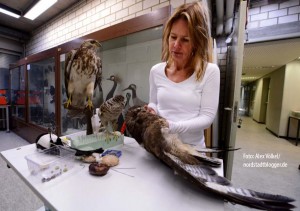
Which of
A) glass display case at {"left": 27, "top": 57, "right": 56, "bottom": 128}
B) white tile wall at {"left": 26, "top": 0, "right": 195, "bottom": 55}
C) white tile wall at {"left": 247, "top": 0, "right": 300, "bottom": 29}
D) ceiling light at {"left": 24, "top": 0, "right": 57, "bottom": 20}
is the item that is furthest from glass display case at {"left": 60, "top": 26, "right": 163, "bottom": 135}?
white tile wall at {"left": 247, "top": 0, "right": 300, "bottom": 29}

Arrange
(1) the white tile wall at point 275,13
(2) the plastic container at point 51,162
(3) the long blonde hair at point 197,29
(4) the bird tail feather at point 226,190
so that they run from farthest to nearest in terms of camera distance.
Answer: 1. (1) the white tile wall at point 275,13
2. (3) the long blonde hair at point 197,29
3. (2) the plastic container at point 51,162
4. (4) the bird tail feather at point 226,190

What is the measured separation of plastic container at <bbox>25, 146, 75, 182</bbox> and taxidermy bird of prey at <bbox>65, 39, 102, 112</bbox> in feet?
0.93

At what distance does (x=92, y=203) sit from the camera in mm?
492

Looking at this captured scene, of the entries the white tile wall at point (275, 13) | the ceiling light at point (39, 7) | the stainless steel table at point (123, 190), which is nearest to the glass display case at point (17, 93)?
the ceiling light at point (39, 7)

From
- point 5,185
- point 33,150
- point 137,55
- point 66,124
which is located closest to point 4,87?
point 66,124

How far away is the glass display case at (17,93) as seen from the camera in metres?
4.28

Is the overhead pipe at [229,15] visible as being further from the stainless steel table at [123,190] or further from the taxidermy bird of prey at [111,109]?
the stainless steel table at [123,190]

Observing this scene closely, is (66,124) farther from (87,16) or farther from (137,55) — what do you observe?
(87,16)

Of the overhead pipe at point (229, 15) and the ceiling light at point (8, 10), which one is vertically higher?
the ceiling light at point (8, 10)

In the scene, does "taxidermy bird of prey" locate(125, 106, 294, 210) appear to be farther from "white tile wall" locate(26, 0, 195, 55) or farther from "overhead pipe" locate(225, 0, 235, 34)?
"overhead pipe" locate(225, 0, 235, 34)

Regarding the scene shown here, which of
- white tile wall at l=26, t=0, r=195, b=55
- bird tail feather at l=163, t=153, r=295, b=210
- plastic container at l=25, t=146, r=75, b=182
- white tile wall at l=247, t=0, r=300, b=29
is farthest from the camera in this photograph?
white tile wall at l=247, t=0, r=300, b=29

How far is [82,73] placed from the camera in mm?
921

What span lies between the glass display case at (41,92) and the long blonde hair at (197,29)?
303cm

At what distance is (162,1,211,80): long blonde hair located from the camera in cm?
83
